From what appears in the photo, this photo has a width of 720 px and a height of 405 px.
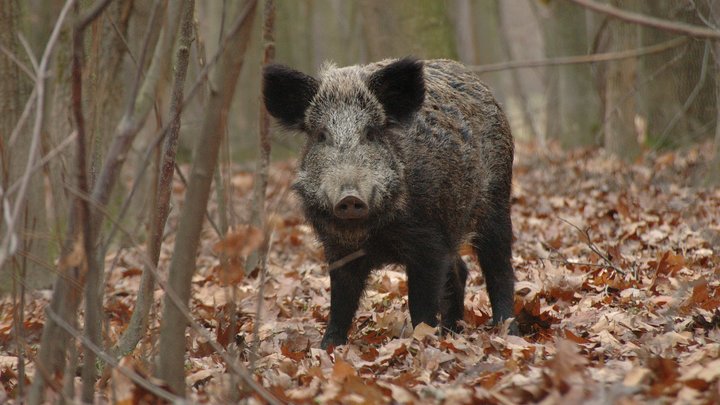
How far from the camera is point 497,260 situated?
6230 mm

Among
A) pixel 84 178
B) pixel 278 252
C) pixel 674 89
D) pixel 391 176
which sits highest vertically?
pixel 674 89

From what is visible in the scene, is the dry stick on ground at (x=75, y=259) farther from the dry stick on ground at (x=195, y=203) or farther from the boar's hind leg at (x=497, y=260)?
the boar's hind leg at (x=497, y=260)

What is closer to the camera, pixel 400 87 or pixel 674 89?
pixel 400 87

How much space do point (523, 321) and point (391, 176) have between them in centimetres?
131

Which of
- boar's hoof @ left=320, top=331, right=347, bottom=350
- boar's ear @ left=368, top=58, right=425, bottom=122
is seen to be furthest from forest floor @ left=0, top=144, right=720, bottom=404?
boar's ear @ left=368, top=58, right=425, bottom=122

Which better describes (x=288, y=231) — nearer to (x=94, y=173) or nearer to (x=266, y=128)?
(x=266, y=128)

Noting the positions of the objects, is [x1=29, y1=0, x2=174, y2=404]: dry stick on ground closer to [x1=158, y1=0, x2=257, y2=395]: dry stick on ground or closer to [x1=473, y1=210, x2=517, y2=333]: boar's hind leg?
[x1=158, y1=0, x2=257, y2=395]: dry stick on ground

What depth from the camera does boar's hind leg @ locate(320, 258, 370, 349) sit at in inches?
216

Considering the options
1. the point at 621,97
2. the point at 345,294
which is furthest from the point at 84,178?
the point at 621,97

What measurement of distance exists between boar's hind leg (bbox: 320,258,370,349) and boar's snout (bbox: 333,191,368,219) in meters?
0.81

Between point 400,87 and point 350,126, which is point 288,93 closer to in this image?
point 350,126

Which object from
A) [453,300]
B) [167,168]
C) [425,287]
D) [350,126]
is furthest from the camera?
[453,300]

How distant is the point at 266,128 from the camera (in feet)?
24.0

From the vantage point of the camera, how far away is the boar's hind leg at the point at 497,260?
5.89 metres
